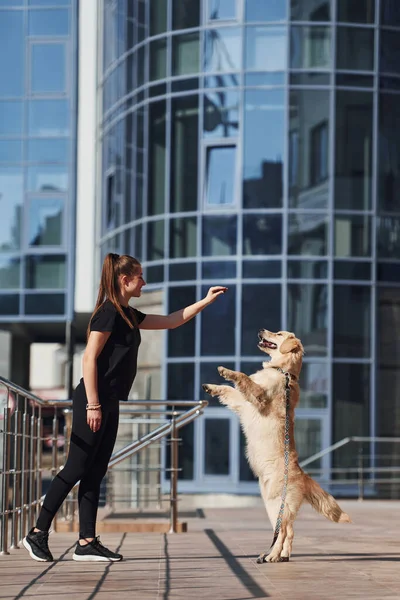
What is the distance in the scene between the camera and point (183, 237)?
77.7ft

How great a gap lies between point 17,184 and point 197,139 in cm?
558

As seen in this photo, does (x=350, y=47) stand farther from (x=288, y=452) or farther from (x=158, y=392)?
(x=288, y=452)

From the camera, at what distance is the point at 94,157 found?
92.3 feet

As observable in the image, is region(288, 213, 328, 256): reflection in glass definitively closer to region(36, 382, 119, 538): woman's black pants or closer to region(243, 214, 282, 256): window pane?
region(243, 214, 282, 256): window pane

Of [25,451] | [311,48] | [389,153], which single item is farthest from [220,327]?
[25,451]

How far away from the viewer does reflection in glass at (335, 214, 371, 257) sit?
23000 mm

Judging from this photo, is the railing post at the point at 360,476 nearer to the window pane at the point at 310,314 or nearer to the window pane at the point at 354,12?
the window pane at the point at 310,314

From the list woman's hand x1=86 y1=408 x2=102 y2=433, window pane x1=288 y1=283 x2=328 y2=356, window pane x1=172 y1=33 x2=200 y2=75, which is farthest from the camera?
window pane x1=172 y1=33 x2=200 y2=75

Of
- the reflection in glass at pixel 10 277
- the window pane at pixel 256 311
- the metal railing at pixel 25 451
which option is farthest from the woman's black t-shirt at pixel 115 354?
the reflection in glass at pixel 10 277

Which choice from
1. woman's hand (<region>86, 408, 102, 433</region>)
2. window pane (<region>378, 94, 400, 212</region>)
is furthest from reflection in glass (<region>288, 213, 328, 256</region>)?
woman's hand (<region>86, 408, 102, 433</region>)

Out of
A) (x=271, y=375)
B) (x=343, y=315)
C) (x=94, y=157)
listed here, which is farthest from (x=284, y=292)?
(x=271, y=375)

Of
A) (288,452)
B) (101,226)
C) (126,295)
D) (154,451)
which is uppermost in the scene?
(101,226)

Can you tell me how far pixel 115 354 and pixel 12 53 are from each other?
21077 millimetres

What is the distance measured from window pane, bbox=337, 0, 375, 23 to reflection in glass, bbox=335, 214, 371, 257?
3708 mm
